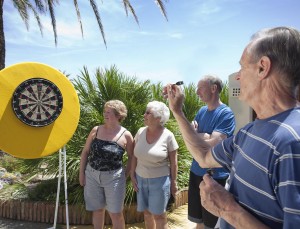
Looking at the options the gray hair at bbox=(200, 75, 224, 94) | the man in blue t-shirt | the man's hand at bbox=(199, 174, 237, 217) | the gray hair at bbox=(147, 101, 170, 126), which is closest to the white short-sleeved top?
the gray hair at bbox=(147, 101, 170, 126)

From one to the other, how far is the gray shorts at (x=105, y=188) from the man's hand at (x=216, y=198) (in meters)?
2.54

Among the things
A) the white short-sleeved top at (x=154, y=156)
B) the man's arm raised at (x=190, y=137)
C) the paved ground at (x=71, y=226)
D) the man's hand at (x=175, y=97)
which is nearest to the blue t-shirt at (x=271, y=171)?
the man's arm raised at (x=190, y=137)

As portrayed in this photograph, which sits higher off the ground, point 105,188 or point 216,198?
Result: point 216,198

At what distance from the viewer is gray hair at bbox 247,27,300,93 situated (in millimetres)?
1070

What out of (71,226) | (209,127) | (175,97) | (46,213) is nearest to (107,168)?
(209,127)

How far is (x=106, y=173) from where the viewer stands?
367 cm

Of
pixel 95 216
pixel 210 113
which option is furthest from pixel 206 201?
pixel 95 216

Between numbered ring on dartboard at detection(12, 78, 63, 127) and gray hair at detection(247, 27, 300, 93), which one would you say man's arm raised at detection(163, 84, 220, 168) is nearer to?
gray hair at detection(247, 27, 300, 93)

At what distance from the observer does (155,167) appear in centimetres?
358

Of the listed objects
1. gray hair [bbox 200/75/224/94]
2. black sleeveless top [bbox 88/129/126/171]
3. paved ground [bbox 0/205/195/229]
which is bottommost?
paved ground [bbox 0/205/195/229]

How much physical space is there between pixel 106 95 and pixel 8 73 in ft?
7.21

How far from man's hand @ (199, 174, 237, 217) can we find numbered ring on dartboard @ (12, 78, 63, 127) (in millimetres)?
2895

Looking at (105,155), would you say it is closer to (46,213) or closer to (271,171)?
(46,213)

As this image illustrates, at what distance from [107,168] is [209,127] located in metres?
1.31
